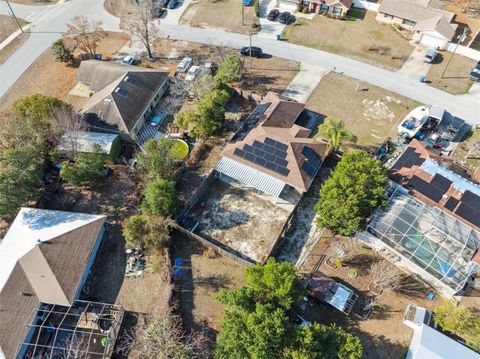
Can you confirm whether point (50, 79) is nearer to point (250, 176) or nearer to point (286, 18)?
point (250, 176)

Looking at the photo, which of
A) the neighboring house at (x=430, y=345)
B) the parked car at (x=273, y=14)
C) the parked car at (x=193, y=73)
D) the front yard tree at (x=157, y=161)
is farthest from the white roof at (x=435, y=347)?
the parked car at (x=273, y=14)

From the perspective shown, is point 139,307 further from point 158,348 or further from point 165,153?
point 165,153

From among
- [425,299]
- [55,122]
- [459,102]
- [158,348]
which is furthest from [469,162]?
[55,122]

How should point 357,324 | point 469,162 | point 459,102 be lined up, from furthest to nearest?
point 459,102, point 469,162, point 357,324

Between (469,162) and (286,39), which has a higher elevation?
(286,39)

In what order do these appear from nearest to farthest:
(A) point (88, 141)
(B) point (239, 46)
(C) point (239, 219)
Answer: (C) point (239, 219), (A) point (88, 141), (B) point (239, 46)

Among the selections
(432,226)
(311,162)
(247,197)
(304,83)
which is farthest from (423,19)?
(247,197)
